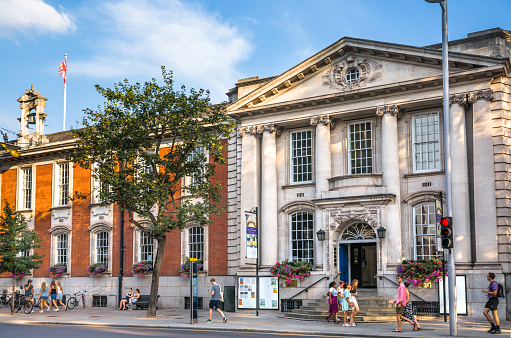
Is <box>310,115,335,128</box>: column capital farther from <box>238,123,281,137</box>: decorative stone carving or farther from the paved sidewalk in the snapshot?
the paved sidewalk

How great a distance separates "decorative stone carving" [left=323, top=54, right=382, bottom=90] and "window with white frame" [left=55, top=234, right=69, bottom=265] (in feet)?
63.8

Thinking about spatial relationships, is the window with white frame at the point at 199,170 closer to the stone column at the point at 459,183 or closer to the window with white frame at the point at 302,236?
the window with white frame at the point at 302,236

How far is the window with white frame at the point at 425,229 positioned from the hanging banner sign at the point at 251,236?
672 centimetres

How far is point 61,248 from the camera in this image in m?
38.7

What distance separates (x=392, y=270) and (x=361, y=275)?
9.43 feet

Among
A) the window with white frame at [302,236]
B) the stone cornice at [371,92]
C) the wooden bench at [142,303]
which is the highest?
the stone cornice at [371,92]

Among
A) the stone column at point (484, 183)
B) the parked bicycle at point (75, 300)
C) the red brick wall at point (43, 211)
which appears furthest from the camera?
the red brick wall at point (43, 211)

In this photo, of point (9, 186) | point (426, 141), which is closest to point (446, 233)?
point (426, 141)

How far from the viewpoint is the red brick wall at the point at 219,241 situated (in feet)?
106

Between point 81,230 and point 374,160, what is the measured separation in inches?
743

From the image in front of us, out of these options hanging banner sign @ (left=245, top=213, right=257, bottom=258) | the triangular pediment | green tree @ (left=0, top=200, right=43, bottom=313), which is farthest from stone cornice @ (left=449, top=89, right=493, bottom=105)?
green tree @ (left=0, top=200, right=43, bottom=313)

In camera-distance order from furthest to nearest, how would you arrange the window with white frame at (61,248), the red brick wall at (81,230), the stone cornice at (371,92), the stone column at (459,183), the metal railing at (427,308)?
the window with white frame at (61,248) < the red brick wall at (81,230) < the stone cornice at (371,92) < the metal railing at (427,308) < the stone column at (459,183)

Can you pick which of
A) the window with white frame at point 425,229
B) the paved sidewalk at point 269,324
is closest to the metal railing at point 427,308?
the paved sidewalk at point 269,324

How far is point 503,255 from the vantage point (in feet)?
78.7
